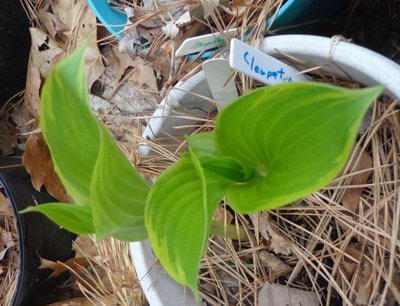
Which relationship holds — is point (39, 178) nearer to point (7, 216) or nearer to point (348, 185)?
point (7, 216)

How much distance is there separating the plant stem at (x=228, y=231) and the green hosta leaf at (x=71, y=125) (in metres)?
0.18

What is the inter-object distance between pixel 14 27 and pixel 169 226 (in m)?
0.93

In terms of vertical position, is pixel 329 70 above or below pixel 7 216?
above

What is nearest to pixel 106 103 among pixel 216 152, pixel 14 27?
pixel 14 27

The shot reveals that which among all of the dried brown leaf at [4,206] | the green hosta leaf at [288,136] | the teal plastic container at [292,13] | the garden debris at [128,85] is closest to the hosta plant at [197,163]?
the green hosta leaf at [288,136]

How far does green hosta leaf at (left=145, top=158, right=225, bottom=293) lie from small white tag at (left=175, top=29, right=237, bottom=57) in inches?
10.3

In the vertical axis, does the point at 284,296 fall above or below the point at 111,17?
below

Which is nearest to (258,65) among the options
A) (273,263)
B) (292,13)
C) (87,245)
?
(292,13)

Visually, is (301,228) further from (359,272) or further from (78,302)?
(78,302)

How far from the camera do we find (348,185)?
2.22ft

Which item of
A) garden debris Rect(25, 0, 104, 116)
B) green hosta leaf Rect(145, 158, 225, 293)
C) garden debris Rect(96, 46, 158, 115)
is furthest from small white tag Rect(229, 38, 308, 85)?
garden debris Rect(25, 0, 104, 116)

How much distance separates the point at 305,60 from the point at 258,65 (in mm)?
73

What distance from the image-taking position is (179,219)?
1.74 ft

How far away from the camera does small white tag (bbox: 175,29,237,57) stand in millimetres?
747
